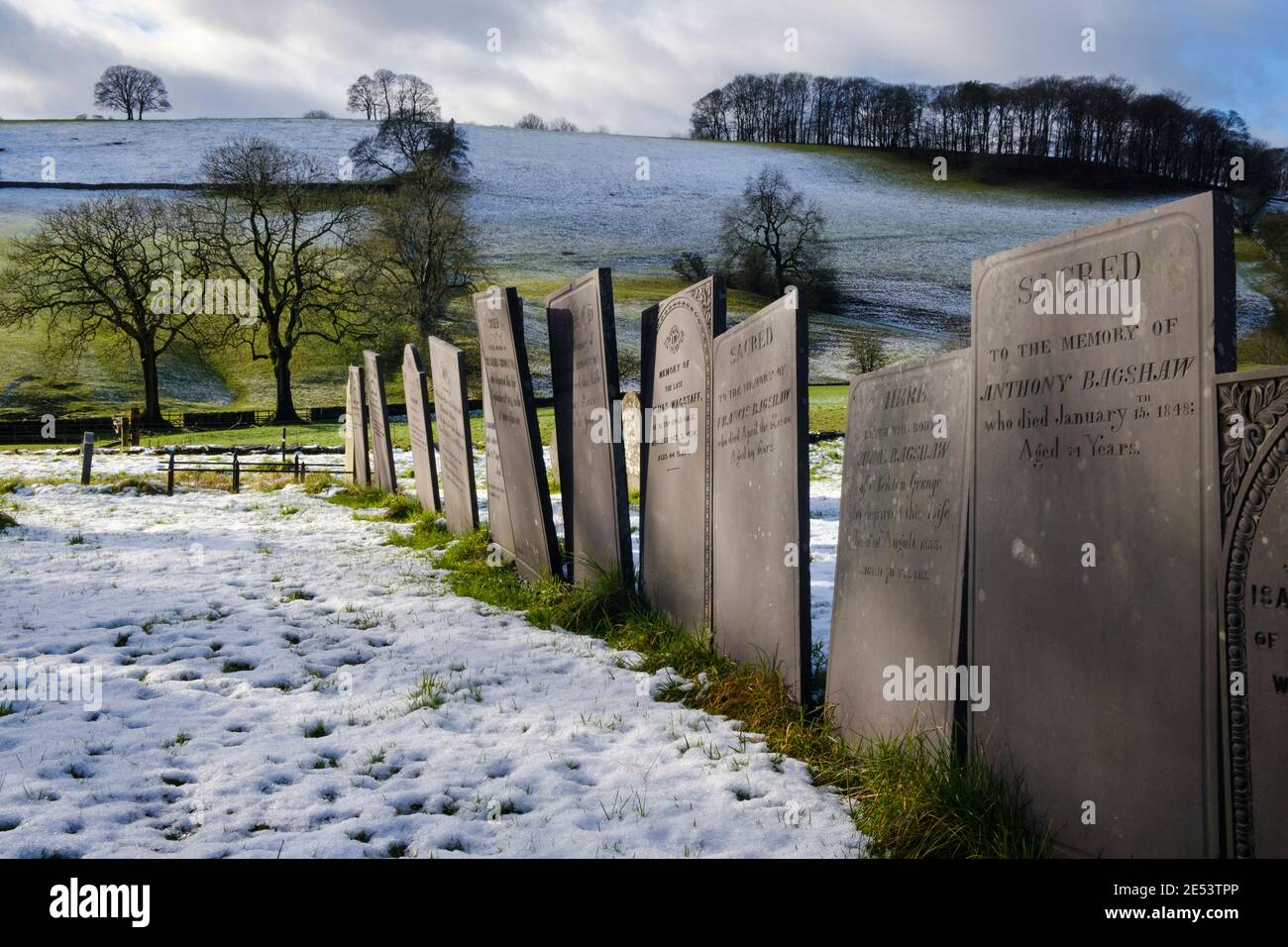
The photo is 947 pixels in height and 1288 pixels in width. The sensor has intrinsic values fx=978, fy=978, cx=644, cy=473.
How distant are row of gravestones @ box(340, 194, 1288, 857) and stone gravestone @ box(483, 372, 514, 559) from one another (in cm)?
412

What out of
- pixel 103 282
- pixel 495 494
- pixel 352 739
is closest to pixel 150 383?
pixel 103 282

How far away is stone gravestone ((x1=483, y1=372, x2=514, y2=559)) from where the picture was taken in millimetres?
9711

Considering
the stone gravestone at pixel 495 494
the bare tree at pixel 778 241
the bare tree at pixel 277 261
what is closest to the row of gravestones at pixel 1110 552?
the stone gravestone at pixel 495 494

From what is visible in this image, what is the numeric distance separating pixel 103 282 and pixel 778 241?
34145 millimetres

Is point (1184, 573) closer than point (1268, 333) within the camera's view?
Yes

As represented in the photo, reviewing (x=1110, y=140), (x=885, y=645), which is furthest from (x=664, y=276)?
(x=885, y=645)

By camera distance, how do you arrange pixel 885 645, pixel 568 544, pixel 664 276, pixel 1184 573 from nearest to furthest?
pixel 1184 573 → pixel 885 645 → pixel 568 544 → pixel 664 276

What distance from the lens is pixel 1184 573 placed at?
299cm

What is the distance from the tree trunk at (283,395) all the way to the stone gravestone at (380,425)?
943 inches

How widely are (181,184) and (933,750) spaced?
70629 mm
